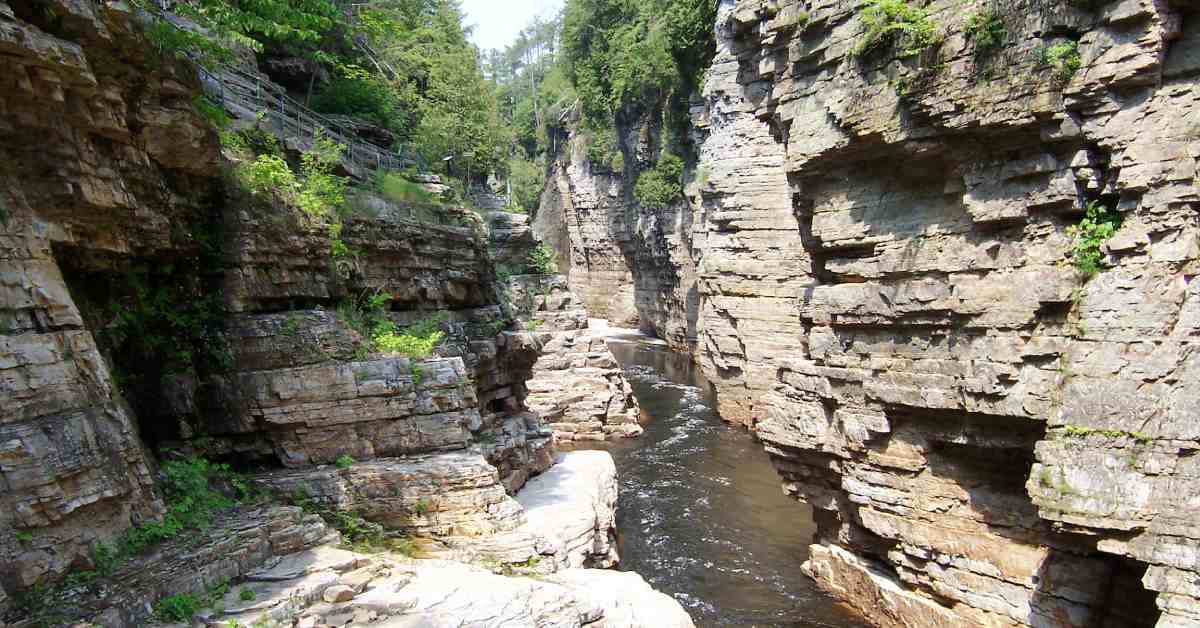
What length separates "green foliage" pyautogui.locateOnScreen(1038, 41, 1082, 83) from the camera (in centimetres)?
868

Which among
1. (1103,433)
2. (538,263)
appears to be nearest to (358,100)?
(538,263)

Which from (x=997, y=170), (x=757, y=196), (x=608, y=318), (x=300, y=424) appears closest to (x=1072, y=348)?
(x=997, y=170)

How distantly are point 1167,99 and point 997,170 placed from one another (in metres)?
2.05

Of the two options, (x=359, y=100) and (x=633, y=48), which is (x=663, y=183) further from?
(x=359, y=100)

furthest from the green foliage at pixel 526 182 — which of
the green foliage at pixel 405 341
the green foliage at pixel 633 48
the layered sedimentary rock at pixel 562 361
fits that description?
the green foliage at pixel 405 341

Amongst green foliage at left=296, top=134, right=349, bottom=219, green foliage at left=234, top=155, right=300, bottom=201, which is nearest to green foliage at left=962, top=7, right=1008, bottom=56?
green foliage at left=296, top=134, right=349, bottom=219

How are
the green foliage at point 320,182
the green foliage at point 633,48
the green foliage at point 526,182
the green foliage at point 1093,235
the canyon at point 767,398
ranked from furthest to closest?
the green foliage at point 526,182 < the green foliage at point 633,48 < the green foliage at point 320,182 < the green foliage at point 1093,235 < the canyon at point 767,398

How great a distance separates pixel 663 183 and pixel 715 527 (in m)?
23.2

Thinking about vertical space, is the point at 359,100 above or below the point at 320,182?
above

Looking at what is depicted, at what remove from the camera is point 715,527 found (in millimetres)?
16734

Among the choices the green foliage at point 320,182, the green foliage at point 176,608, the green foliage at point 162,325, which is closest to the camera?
the green foliage at point 176,608

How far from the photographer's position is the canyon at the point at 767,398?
686cm

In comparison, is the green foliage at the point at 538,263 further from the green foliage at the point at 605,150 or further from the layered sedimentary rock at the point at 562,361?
the green foliage at the point at 605,150

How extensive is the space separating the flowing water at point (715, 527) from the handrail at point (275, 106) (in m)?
11.5
